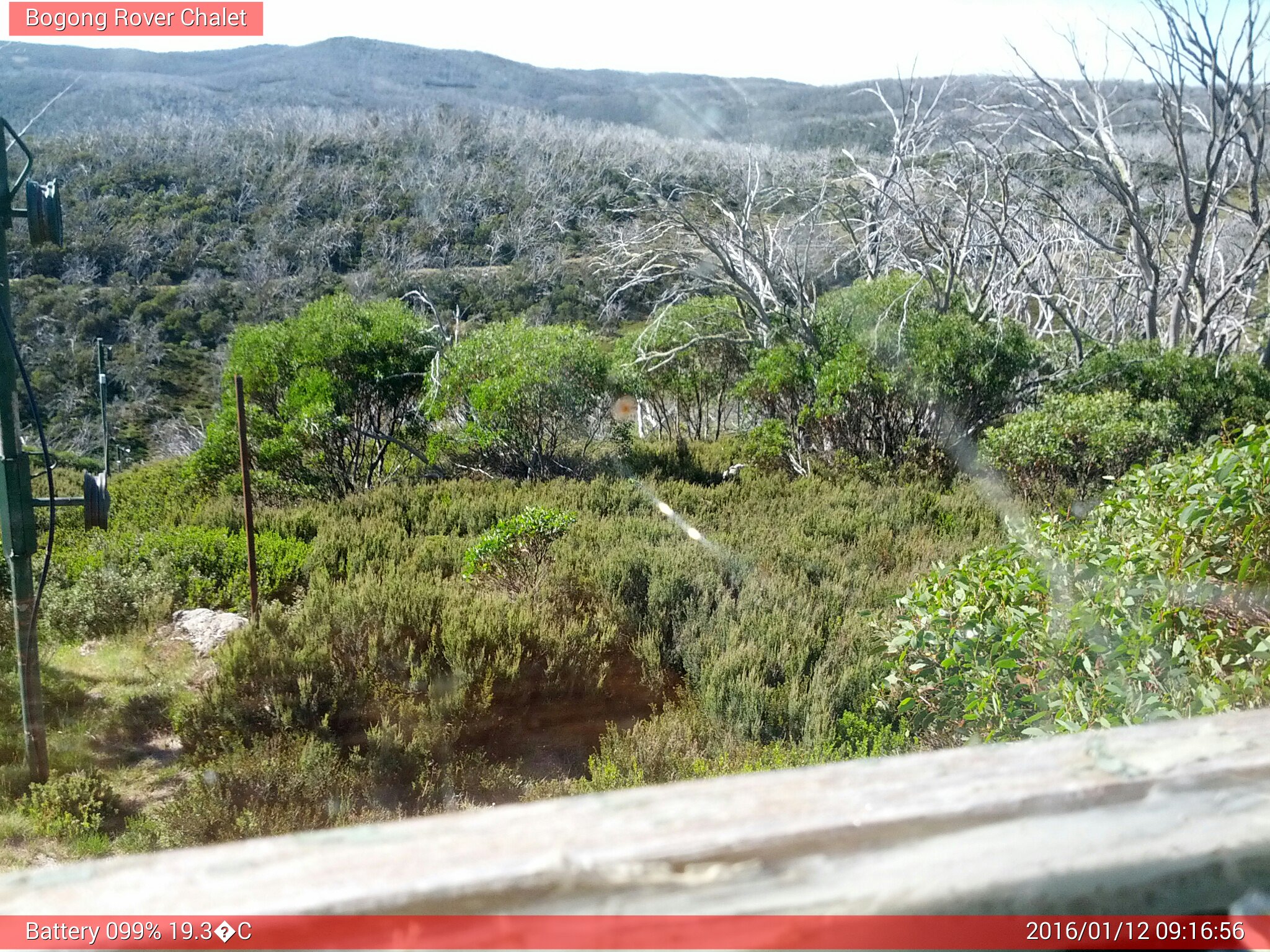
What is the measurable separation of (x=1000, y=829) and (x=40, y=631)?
272 inches

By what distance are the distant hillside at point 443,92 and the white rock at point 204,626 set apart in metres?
19.8

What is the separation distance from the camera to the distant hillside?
28984 millimetres

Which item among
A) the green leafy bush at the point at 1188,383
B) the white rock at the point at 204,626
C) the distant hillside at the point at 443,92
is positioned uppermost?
the distant hillside at the point at 443,92

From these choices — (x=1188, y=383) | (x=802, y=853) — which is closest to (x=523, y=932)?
(x=802, y=853)

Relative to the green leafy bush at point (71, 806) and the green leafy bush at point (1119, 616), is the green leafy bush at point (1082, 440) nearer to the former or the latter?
the green leafy bush at point (1119, 616)

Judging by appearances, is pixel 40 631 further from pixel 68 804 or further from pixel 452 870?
pixel 452 870

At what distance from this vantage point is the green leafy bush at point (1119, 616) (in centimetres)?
237

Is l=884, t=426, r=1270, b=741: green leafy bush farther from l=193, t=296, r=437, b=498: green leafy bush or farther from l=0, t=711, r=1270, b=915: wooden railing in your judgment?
l=193, t=296, r=437, b=498: green leafy bush

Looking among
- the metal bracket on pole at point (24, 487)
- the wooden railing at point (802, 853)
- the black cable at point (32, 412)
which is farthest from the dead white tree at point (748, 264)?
the wooden railing at point (802, 853)

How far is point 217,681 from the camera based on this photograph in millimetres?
4832

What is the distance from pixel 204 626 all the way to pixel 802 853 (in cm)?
646

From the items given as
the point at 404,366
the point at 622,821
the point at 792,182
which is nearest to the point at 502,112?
the point at 792,182

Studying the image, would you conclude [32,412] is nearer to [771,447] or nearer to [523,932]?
[523,932]

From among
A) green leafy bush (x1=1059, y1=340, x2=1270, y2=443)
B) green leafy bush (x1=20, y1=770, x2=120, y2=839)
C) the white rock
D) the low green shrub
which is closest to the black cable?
green leafy bush (x1=20, y1=770, x2=120, y2=839)
